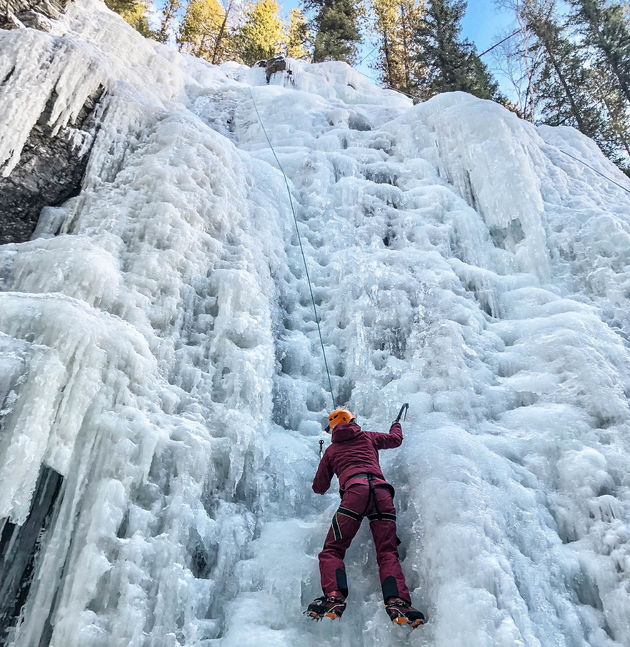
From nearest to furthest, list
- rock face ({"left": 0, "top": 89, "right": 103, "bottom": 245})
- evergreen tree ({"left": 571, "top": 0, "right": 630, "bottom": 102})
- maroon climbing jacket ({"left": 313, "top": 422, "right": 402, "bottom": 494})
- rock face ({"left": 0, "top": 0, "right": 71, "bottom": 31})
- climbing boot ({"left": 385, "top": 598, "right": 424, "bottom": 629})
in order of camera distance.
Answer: climbing boot ({"left": 385, "top": 598, "right": 424, "bottom": 629})
maroon climbing jacket ({"left": 313, "top": 422, "right": 402, "bottom": 494})
rock face ({"left": 0, "top": 89, "right": 103, "bottom": 245})
rock face ({"left": 0, "top": 0, "right": 71, "bottom": 31})
evergreen tree ({"left": 571, "top": 0, "right": 630, "bottom": 102})

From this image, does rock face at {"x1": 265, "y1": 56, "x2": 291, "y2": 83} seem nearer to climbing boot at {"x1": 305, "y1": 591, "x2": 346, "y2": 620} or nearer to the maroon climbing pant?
the maroon climbing pant

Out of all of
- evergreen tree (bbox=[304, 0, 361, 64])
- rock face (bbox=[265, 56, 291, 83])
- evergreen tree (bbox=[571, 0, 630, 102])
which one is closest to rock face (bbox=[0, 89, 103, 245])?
rock face (bbox=[265, 56, 291, 83])

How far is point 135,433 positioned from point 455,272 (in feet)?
16.3

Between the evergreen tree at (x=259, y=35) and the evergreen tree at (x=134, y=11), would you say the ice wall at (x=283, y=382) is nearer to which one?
the evergreen tree at (x=134, y=11)

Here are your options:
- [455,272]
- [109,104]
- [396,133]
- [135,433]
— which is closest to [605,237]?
[455,272]

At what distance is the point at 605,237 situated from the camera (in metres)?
7.45

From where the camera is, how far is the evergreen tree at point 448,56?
676 inches

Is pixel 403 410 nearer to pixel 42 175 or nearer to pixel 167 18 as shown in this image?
pixel 42 175

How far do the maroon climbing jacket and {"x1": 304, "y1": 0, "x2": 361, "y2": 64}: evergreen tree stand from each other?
1795 cm

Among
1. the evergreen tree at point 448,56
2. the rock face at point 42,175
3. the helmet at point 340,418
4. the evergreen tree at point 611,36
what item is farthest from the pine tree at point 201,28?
the helmet at point 340,418

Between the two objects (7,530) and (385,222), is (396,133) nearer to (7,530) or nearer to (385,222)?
(385,222)

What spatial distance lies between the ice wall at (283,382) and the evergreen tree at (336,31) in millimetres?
11918

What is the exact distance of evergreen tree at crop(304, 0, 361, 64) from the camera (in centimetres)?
1905

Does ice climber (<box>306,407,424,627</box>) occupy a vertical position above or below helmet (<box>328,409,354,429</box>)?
below
